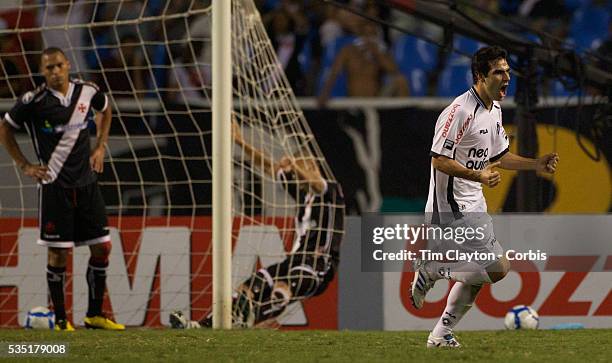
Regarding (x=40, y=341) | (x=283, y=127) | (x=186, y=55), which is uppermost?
(x=186, y=55)

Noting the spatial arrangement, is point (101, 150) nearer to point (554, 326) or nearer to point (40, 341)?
point (40, 341)

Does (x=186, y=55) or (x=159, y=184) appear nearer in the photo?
(x=159, y=184)

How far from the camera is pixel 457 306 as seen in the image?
7.47 meters

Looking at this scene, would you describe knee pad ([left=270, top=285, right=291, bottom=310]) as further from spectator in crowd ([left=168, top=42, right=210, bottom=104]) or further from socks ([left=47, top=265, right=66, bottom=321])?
spectator in crowd ([left=168, top=42, right=210, bottom=104])

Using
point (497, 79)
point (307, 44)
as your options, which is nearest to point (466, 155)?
point (497, 79)

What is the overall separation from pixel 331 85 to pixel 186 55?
1.68 m

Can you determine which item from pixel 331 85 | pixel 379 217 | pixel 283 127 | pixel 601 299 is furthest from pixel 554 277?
pixel 331 85

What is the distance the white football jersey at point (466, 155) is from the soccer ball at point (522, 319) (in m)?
3.08

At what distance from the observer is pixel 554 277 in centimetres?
1117

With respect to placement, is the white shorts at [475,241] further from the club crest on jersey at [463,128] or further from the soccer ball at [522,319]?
the soccer ball at [522,319]

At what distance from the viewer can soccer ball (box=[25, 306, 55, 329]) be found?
1037cm

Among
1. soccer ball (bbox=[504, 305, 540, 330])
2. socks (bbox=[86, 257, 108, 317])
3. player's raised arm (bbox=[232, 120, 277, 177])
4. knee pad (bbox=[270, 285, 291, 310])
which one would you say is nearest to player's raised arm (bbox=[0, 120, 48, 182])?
socks (bbox=[86, 257, 108, 317])

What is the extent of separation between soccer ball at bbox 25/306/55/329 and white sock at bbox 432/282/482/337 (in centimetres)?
415

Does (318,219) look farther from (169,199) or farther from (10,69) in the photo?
(10,69)
